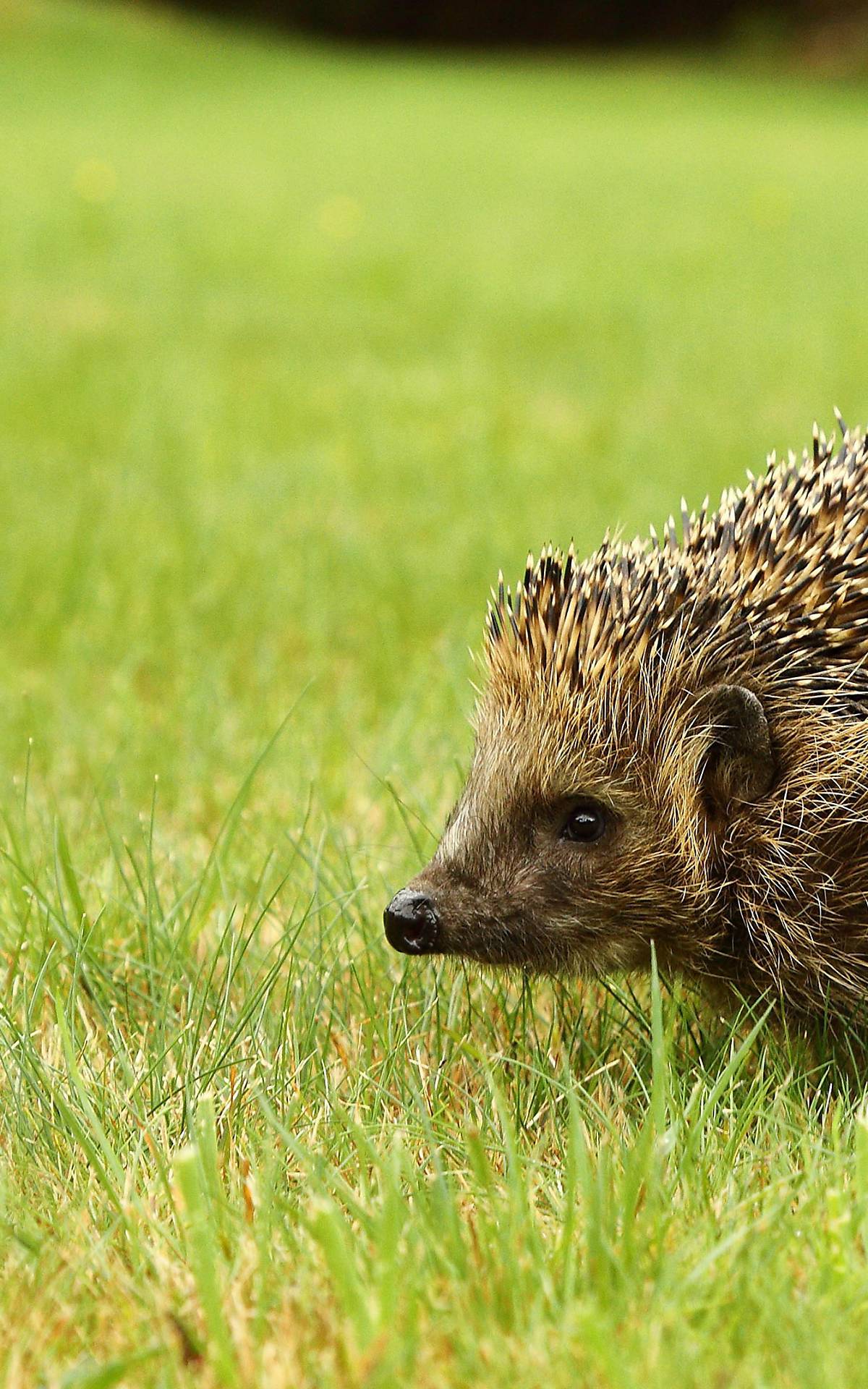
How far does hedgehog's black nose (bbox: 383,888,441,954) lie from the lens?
3199 mm

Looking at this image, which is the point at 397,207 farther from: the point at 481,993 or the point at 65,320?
the point at 481,993

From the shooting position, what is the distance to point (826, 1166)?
8.98 ft

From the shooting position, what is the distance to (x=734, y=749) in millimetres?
3359

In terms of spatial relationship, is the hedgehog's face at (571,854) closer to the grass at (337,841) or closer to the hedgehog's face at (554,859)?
the hedgehog's face at (554,859)

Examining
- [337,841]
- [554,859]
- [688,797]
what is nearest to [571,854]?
[554,859]

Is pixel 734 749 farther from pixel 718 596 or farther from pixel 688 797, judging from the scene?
pixel 718 596

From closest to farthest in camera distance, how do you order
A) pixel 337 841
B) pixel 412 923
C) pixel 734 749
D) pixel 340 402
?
pixel 412 923, pixel 734 749, pixel 337 841, pixel 340 402

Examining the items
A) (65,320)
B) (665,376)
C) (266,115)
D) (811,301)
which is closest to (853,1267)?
(665,376)

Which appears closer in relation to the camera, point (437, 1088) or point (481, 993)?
point (437, 1088)

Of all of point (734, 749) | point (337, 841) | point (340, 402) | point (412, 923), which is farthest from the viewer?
point (340, 402)

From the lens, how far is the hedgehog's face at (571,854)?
3.36 metres

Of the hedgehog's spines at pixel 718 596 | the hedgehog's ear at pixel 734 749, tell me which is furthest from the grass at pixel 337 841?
the hedgehog's spines at pixel 718 596

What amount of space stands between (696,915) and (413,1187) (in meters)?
1.00

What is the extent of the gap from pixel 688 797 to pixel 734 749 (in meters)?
0.14
